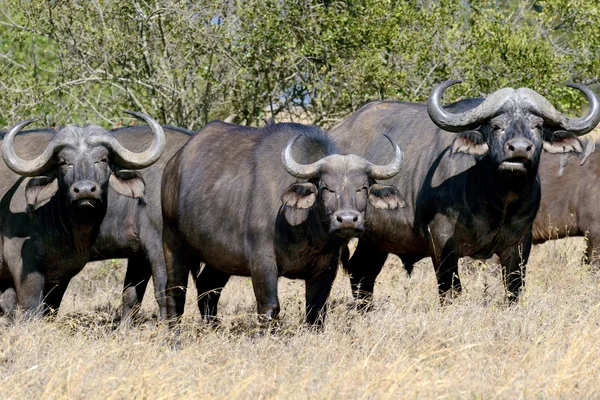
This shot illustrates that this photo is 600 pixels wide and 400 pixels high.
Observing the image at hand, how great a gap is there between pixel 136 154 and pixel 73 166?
71 centimetres

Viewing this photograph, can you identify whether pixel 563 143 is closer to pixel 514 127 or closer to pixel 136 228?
pixel 514 127

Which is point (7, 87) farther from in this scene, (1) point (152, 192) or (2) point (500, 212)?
(2) point (500, 212)

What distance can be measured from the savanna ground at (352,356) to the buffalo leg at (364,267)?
950 mm

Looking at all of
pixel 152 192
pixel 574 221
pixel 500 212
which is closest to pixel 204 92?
pixel 152 192

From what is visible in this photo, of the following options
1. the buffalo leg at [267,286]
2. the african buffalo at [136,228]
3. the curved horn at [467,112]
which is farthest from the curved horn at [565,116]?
the african buffalo at [136,228]

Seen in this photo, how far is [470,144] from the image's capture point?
808 centimetres

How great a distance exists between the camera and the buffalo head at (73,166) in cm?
794

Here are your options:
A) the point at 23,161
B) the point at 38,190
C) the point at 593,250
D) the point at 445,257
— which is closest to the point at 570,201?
the point at 593,250

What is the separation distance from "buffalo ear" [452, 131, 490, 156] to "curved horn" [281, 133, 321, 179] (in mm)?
1241

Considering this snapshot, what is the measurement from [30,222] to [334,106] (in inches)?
198

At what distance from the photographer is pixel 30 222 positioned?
8.40m

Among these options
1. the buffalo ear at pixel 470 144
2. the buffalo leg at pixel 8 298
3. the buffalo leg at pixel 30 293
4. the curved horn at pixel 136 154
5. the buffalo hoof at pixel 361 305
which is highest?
the buffalo ear at pixel 470 144

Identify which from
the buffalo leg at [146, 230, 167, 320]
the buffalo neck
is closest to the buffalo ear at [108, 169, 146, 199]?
the buffalo leg at [146, 230, 167, 320]

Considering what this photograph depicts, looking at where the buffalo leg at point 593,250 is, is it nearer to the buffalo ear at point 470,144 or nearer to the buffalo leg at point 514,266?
the buffalo leg at point 514,266
